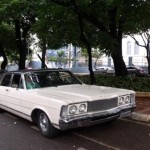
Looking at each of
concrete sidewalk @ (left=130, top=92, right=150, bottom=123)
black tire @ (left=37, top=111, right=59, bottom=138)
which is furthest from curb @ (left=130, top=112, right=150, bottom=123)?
black tire @ (left=37, top=111, right=59, bottom=138)

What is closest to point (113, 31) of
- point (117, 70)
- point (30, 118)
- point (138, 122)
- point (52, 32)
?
point (117, 70)

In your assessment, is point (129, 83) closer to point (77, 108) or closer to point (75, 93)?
point (75, 93)

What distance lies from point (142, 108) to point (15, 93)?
3738 mm

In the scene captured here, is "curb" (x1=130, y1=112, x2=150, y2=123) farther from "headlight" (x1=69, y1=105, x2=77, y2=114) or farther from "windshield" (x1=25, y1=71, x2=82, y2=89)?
"headlight" (x1=69, y1=105, x2=77, y2=114)

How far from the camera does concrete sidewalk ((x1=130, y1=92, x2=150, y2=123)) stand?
26.6 feet

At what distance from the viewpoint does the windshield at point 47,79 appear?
783cm

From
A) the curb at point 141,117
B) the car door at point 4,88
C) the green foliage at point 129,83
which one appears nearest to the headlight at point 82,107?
Result: the curb at point 141,117

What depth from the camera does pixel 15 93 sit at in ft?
26.1

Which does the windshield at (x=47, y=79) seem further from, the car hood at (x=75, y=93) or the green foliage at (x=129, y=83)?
the green foliage at (x=129, y=83)

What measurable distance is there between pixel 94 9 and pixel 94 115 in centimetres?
733

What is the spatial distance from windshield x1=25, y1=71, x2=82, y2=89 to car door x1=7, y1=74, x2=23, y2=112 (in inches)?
11.2

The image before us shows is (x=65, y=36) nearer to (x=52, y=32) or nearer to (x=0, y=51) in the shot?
(x=52, y=32)

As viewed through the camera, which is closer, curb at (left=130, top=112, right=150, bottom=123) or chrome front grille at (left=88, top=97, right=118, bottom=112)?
chrome front grille at (left=88, top=97, right=118, bottom=112)

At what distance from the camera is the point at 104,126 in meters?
7.64
